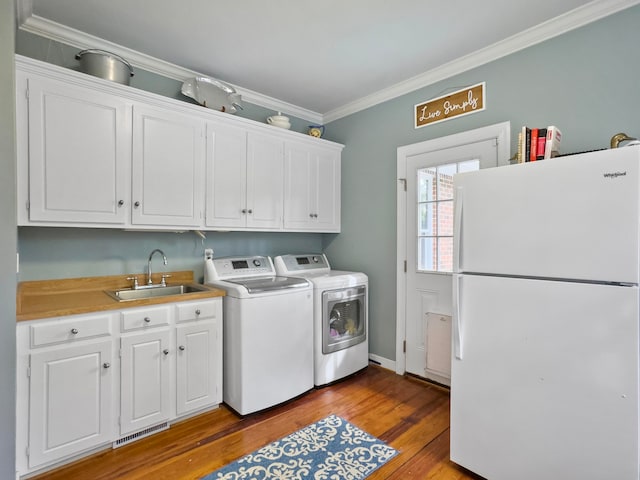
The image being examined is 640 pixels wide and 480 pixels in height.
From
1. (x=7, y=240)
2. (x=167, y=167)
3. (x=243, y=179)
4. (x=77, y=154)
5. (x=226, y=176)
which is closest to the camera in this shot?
(x=7, y=240)

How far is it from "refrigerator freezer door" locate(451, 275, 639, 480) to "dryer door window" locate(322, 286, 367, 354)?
1.19 m

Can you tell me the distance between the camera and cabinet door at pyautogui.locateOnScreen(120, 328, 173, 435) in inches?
77.0

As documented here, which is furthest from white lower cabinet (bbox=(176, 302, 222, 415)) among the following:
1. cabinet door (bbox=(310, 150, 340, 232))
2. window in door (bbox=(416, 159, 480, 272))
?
window in door (bbox=(416, 159, 480, 272))

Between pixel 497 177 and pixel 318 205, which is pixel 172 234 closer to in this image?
pixel 318 205

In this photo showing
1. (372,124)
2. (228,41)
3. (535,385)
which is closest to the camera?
(535,385)

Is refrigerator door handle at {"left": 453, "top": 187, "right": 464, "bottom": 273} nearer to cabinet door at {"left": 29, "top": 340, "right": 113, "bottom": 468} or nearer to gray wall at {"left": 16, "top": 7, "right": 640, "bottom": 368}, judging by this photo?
gray wall at {"left": 16, "top": 7, "right": 640, "bottom": 368}

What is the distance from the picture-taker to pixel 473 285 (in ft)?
5.67

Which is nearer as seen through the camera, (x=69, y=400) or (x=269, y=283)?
(x=69, y=400)

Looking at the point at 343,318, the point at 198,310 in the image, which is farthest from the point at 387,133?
the point at 198,310

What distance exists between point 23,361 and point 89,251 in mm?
874

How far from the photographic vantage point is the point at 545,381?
1483mm

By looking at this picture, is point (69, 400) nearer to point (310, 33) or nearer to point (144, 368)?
point (144, 368)

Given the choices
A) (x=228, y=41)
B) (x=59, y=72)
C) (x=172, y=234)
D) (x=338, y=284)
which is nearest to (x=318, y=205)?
(x=338, y=284)

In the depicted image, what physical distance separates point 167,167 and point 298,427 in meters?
2.02
